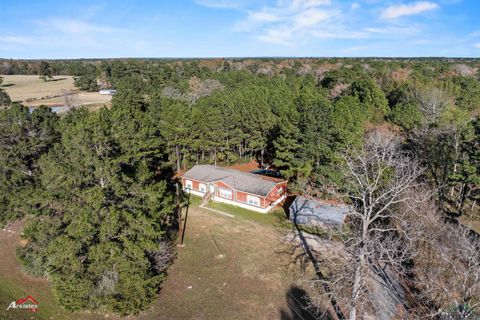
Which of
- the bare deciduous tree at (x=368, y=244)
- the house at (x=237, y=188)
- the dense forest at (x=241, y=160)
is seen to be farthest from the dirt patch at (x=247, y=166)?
the bare deciduous tree at (x=368, y=244)

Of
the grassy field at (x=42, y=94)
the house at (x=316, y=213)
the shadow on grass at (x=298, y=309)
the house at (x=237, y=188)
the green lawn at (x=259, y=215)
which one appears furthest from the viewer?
the grassy field at (x=42, y=94)

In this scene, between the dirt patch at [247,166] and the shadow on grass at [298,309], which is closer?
the shadow on grass at [298,309]

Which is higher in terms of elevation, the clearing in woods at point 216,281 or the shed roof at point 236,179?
the shed roof at point 236,179

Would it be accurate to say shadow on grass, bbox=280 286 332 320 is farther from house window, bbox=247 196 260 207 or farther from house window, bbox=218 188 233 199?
house window, bbox=218 188 233 199

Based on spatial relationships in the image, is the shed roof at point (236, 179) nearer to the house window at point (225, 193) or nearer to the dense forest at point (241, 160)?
the house window at point (225, 193)

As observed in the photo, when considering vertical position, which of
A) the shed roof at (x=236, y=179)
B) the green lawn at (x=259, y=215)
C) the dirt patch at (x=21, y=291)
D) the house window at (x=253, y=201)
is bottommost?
the dirt patch at (x=21, y=291)

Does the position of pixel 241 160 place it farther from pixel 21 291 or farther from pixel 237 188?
pixel 21 291

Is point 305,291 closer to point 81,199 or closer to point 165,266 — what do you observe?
point 165,266
